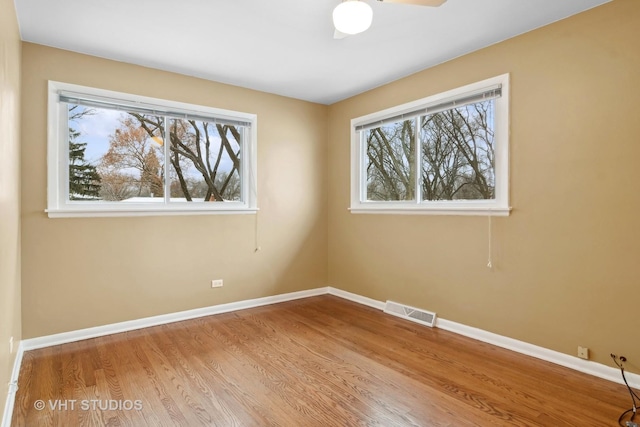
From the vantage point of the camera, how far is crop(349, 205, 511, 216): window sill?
292 cm

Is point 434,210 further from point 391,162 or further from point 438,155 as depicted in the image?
point 391,162

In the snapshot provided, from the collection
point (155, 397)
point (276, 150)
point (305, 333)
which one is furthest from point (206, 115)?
point (155, 397)

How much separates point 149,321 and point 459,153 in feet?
11.2

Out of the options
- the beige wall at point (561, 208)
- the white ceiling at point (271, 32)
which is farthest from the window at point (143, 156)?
the beige wall at point (561, 208)

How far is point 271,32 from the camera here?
273 cm

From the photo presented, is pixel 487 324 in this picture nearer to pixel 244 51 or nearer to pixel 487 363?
pixel 487 363

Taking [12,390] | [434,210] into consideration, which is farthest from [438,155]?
[12,390]

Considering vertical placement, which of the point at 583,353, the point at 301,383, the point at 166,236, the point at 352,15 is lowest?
the point at 301,383

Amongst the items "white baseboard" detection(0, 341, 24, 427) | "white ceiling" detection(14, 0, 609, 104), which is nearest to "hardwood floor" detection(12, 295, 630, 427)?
"white baseboard" detection(0, 341, 24, 427)

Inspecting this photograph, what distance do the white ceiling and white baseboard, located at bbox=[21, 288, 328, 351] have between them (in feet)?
7.99

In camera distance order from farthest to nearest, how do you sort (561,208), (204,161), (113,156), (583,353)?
(204,161)
(113,156)
(561,208)
(583,353)

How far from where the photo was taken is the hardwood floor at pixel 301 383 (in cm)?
195

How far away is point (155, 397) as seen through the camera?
215 cm

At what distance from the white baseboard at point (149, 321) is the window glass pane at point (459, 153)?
2147mm
